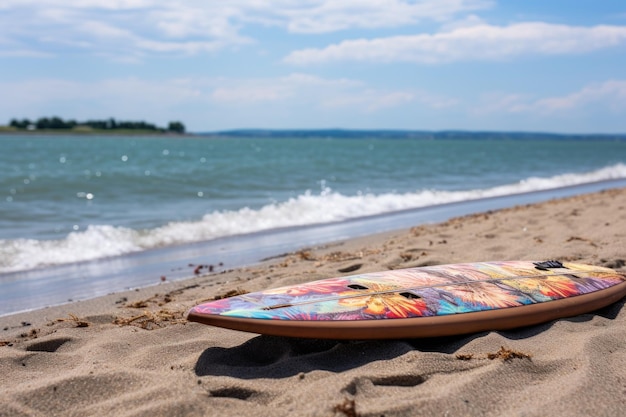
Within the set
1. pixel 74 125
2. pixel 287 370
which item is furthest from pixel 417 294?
pixel 74 125

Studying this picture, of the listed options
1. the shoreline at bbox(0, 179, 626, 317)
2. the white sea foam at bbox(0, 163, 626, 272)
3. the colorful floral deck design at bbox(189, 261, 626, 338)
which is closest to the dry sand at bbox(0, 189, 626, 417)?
the colorful floral deck design at bbox(189, 261, 626, 338)

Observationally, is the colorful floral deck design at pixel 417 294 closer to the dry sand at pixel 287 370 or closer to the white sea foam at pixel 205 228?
the dry sand at pixel 287 370

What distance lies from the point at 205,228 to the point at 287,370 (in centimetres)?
688

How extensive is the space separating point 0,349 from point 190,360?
1.20m

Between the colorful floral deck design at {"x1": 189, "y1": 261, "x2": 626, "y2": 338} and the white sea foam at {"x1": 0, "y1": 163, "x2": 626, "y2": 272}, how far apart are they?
4768mm

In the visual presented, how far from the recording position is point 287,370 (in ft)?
10.4

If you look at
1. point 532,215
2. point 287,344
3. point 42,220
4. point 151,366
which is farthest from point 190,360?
point 42,220

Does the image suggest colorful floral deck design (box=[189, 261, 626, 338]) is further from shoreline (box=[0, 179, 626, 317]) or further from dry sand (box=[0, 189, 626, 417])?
shoreline (box=[0, 179, 626, 317])

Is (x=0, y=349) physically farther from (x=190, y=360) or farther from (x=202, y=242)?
(x=202, y=242)

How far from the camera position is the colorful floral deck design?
3461mm

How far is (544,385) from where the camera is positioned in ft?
9.73

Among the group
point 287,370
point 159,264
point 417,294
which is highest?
point 417,294

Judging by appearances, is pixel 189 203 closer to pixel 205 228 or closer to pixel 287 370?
pixel 205 228

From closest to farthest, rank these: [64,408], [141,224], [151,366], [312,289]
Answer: [64,408] → [151,366] → [312,289] → [141,224]
